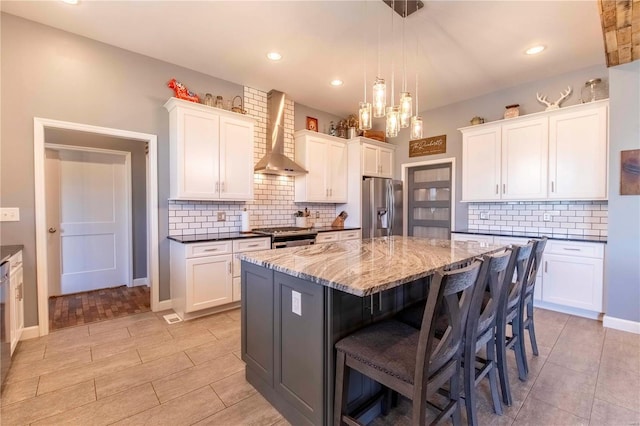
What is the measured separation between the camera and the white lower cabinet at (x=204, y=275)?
316cm

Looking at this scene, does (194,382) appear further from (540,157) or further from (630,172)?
(540,157)

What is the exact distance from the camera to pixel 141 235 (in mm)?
4648

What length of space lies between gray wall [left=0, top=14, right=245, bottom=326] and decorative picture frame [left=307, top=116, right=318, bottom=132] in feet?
7.21

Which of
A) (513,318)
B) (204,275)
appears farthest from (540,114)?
(204,275)

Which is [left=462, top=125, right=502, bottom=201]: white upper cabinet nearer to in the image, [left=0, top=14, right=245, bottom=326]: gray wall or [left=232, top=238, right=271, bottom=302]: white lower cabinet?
[left=232, top=238, right=271, bottom=302]: white lower cabinet

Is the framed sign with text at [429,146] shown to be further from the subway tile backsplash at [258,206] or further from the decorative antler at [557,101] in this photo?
the subway tile backsplash at [258,206]

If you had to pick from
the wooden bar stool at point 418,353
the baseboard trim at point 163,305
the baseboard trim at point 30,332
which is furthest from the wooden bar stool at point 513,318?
the baseboard trim at point 30,332

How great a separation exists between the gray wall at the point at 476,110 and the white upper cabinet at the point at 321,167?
1.19 meters

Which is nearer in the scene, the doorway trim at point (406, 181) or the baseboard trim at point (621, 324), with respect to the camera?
the baseboard trim at point (621, 324)

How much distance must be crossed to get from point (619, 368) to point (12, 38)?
5858mm

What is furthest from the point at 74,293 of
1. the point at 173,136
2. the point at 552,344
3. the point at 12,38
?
the point at 552,344

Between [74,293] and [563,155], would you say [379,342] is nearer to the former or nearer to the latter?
[563,155]

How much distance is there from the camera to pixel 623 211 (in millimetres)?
2932

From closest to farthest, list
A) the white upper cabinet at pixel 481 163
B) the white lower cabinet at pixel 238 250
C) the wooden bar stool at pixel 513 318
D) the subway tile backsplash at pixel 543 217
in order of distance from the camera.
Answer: the wooden bar stool at pixel 513 318 → the white lower cabinet at pixel 238 250 → the subway tile backsplash at pixel 543 217 → the white upper cabinet at pixel 481 163
